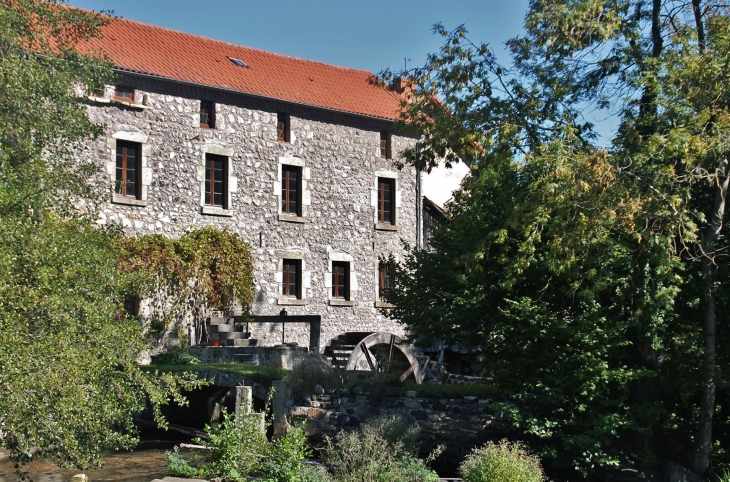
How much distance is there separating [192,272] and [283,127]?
15.9 feet

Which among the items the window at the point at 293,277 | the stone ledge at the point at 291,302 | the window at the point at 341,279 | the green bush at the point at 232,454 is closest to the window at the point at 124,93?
the window at the point at 293,277

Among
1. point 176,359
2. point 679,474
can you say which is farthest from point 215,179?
point 679,474

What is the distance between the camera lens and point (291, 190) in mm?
22531

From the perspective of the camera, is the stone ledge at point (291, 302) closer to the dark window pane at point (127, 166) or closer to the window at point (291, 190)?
the window at point (291, 190)

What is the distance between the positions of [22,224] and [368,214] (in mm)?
14725

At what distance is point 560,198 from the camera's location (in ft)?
34.0

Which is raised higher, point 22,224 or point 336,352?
point 22,224

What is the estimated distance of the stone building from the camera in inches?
781

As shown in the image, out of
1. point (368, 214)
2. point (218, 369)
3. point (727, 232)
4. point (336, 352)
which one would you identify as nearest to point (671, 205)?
point (727, 232)

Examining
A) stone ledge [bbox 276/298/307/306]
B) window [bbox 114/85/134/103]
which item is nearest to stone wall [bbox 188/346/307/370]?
stone ledge [bbox 276/298/307/306]

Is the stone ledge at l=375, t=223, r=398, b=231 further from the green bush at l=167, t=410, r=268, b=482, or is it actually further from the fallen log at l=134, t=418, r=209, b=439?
the green bush at l=167, t=410, r=268, b=482

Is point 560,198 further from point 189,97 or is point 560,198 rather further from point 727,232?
point 189,97

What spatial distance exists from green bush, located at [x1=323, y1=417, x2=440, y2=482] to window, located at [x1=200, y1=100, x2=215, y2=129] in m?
11.0

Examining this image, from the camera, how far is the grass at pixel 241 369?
15.4 m
